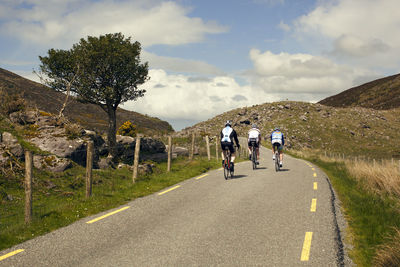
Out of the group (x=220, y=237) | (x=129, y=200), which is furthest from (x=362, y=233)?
(x=129, y=200)

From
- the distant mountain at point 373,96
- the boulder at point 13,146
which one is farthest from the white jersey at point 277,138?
the distant mountain at point 373,96

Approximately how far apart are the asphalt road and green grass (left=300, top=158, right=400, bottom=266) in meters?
0.34

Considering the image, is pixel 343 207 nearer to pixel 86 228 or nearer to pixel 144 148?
pixel 86 228

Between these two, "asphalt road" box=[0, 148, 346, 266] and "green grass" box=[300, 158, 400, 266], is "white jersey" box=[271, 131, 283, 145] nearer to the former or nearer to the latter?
"green grass" box=[300, 158, 400, 266]

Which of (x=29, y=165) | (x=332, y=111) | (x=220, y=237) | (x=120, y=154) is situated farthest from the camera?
(x=332, y=111)

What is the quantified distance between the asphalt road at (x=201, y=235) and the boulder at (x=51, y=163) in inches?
308

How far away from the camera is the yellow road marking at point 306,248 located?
18.2 ft

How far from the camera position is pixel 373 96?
12675 cm

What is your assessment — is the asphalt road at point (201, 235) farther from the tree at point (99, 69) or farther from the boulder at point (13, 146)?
the tree at point (99, 69)

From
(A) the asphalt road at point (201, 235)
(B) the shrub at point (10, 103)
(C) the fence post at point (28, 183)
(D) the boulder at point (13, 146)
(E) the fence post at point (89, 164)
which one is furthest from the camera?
(B) the shrub at point (10, 103)

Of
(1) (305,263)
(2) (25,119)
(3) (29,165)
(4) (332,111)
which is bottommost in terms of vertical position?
(1) (305,263)

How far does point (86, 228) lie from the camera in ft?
24.5

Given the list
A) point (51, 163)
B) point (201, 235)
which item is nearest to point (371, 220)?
point (201, 235)

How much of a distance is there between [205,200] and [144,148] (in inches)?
750
